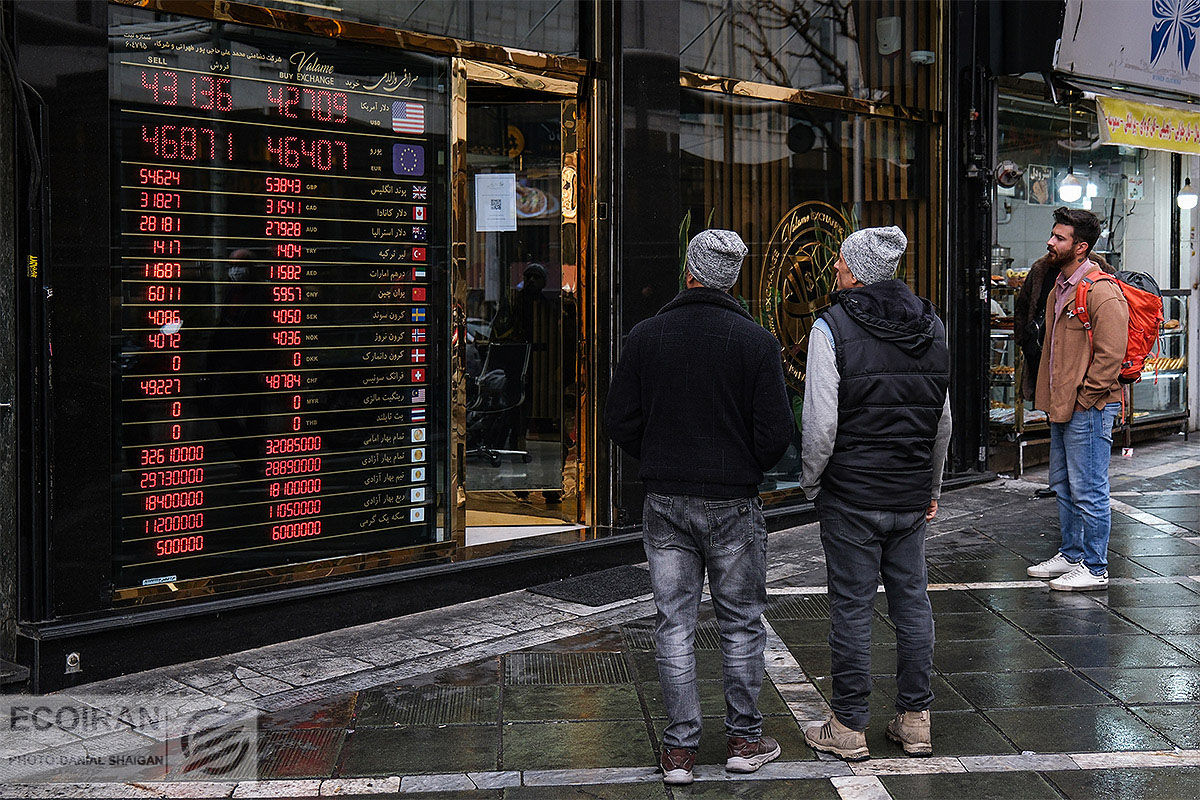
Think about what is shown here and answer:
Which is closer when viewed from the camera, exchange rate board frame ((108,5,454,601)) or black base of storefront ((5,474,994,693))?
black base of storefront ((5,474,994,693))

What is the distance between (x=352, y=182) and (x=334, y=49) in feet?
2.12

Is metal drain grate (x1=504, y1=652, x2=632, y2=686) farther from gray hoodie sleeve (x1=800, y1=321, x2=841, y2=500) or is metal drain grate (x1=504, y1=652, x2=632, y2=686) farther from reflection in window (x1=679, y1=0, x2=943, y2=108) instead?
reflection in window (x1=679, y1=0, x2=943, y2=108)

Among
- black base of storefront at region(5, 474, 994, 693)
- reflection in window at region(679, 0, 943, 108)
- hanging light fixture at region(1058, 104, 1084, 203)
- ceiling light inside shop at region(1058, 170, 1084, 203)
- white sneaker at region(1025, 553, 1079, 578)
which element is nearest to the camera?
black base of storefront at region(5, 474, 994, 693)

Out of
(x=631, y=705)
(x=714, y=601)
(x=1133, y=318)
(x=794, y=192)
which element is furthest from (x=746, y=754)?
(x=794, y=192)

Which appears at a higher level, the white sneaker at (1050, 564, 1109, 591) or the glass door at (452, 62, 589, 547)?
the glass door at (452, 62, 589, 547)

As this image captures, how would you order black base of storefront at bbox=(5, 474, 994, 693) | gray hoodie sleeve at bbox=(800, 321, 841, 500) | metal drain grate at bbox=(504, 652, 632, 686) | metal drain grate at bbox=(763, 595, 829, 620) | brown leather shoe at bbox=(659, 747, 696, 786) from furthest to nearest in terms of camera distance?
metal drain grate at bbox=(763, 595, 829, 620), metal drain grate at bbox=(504, 652, 632, 686), black base of storefront at bbox=(5, 474, 994, 693), gray hoodie sleeve at bbox=(800, 321, 841, 500), brown leather shoe at bbox=(659, 747, 696, 786)

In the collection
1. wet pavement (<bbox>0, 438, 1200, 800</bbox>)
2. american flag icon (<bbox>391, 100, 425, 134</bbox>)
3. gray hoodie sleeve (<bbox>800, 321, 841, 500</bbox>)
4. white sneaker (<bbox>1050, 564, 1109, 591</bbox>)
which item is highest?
american flag icon (<bbox>391, 100, 425, 134</bbox>)

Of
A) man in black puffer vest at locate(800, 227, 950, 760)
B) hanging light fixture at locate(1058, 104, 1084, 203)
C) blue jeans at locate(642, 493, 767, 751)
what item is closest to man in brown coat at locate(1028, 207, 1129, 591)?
man in black puffer vest at locate(800, 227, 950, 760)

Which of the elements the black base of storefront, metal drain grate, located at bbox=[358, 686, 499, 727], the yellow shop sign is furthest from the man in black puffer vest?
the yellow shop sign

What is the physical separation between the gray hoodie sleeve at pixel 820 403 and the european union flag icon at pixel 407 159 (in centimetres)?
288

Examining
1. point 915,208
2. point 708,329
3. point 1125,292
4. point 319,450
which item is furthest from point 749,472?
point 915,208

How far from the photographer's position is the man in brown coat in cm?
682

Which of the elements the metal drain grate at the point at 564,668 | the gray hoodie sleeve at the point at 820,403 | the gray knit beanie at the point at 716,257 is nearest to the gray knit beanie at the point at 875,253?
the gray hoodie sleeve at the point at 820,403

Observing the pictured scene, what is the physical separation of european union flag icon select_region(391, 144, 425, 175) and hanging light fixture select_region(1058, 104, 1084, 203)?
737 centimetres
